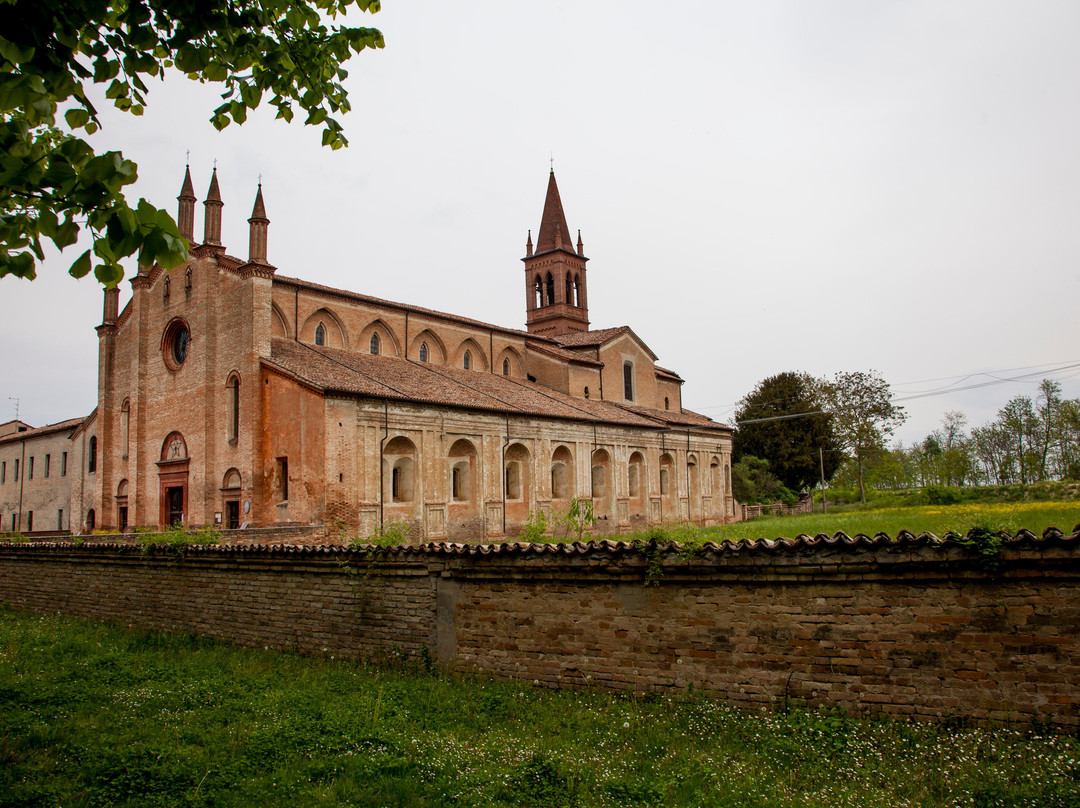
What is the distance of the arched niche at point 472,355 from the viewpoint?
34219 mm

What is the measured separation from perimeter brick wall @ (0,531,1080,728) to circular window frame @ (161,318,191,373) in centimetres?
1774

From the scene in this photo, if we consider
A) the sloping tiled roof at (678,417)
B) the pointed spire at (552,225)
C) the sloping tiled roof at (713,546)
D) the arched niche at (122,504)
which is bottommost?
the sloping tiled roof at (713,546)

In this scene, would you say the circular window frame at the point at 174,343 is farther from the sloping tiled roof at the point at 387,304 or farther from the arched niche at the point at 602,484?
the arched niche at the point at 602,484

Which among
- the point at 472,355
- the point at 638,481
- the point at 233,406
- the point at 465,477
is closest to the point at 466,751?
the point at 465,477

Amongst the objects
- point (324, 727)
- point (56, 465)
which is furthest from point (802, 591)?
point (56, 465)

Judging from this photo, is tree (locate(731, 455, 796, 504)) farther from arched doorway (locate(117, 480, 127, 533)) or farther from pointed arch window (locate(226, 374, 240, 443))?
arched doorway (locate(117, 480, 127, 533))

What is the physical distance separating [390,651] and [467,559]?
67.1 inches

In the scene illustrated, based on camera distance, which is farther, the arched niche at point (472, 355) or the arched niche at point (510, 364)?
the arched niche at point (510, 364)

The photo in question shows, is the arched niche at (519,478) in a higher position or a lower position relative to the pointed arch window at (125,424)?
lower

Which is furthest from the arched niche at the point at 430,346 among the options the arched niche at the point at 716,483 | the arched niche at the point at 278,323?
the arched niche at the point at 716,483

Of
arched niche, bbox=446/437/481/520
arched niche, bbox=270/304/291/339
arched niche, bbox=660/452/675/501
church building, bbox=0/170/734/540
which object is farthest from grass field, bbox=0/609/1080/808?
arched niche, bbox=660/452/675/501

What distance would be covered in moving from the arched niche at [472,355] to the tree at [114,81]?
27.1 metres

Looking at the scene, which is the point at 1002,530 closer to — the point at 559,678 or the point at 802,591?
the point at 802,591

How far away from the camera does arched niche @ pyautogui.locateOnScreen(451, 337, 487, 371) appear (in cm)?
3422
